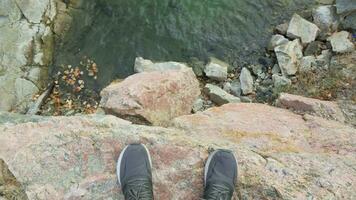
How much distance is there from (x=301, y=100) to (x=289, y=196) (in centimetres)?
206

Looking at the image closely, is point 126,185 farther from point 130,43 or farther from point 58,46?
point 58,46

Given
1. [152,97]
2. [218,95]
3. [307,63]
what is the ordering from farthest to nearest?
[307,63]
[218,95]
[152,97]

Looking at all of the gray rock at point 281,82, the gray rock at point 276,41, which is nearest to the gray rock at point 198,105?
the gray rock at point 281,82

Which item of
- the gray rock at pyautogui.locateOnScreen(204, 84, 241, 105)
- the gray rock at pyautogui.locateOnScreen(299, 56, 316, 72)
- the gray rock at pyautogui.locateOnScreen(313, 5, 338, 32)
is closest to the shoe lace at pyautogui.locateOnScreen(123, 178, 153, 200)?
the gray rock at pyautogui.locateOnScreen(204, 84, 241, 105)

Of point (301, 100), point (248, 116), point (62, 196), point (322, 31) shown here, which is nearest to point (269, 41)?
point (322, 31)

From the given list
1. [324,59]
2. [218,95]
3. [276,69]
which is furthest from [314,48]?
[218,95]

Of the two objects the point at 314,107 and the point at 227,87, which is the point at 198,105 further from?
the point at 314,107

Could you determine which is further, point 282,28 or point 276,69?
point 282,28

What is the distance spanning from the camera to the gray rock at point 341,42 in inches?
262

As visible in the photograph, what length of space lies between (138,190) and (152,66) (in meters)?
3.28

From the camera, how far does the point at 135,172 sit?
4.23 m

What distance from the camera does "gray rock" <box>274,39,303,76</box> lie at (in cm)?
673

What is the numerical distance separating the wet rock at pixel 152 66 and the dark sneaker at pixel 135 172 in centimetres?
271

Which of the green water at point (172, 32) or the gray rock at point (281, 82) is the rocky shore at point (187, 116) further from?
the green water at point (172, 32)
